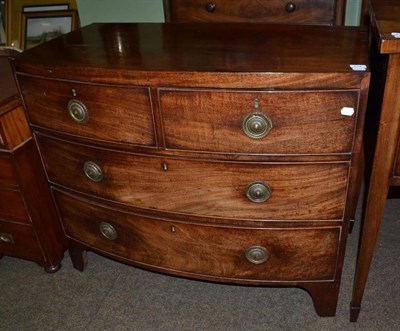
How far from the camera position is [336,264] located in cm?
124

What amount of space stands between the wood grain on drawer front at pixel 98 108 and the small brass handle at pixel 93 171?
10 cm

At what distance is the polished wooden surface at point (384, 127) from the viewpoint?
0.90 m

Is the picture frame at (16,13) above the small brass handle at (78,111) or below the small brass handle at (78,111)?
above

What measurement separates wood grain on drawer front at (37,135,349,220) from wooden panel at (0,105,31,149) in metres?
0.12

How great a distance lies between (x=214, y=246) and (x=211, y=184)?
8.8 inches

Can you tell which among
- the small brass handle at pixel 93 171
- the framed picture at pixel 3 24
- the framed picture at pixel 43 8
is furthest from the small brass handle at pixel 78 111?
the framed picture at pixel 3 24

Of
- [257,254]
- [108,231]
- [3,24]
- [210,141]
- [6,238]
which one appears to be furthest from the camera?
[3,24]

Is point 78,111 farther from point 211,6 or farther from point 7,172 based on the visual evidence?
point 211,6

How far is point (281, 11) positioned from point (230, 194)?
2.29 feet

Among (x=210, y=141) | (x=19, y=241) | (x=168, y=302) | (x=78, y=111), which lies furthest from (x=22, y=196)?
(x=210, y=141)

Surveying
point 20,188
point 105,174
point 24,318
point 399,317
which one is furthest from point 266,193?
point 24,318

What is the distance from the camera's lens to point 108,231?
1.38 metres

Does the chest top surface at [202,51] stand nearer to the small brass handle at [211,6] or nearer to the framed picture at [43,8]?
the small brass handle at [211,6]

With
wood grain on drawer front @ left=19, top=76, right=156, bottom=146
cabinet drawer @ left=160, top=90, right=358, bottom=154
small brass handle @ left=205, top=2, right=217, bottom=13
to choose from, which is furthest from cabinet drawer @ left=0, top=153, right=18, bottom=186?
small brass handle @ left=205, top=2, right=217, bottom=13
